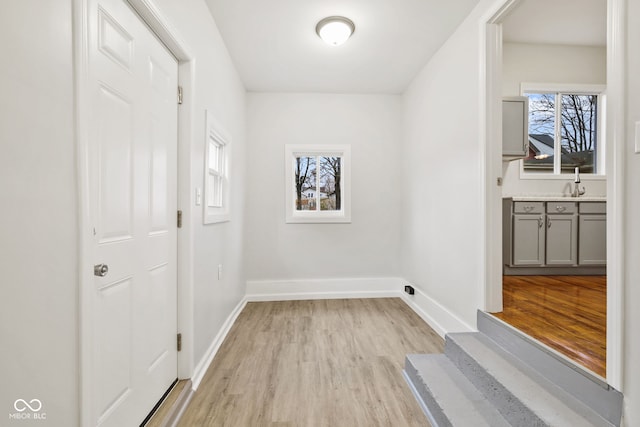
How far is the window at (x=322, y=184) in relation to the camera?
162 inches

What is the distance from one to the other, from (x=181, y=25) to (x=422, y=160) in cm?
268

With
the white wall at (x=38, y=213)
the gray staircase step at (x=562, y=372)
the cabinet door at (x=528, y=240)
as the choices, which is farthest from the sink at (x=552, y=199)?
the white wall at (x=38, y=213)

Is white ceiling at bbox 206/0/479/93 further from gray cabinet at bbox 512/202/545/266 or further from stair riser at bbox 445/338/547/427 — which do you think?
stair riser at bbox 445/338/547/427

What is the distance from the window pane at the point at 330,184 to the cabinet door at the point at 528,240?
2217 mm

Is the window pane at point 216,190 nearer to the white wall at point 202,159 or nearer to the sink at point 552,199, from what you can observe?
the white wall at point 202,159

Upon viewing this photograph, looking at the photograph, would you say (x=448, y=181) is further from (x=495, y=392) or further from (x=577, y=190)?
(x=577, y=190)

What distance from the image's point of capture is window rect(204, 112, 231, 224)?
2.61 metres

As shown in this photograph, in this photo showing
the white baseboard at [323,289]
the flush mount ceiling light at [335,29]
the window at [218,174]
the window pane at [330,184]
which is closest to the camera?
the flush mount ceiling light at [335,29]

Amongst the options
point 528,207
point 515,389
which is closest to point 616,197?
point 515,389

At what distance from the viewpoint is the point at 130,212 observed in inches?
54.0

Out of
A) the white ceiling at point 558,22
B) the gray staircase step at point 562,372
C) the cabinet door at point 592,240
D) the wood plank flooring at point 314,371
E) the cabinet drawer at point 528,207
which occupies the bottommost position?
the wood plank flooring at point 314,371

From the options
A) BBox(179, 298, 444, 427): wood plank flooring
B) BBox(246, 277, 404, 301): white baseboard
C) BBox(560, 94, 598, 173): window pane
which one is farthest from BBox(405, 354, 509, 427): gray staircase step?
BBox(560, 94, 598, 173): window pane

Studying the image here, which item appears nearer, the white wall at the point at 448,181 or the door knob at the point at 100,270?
the door knob at the point at 100,270

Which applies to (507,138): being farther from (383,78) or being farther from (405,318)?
(405,318)
